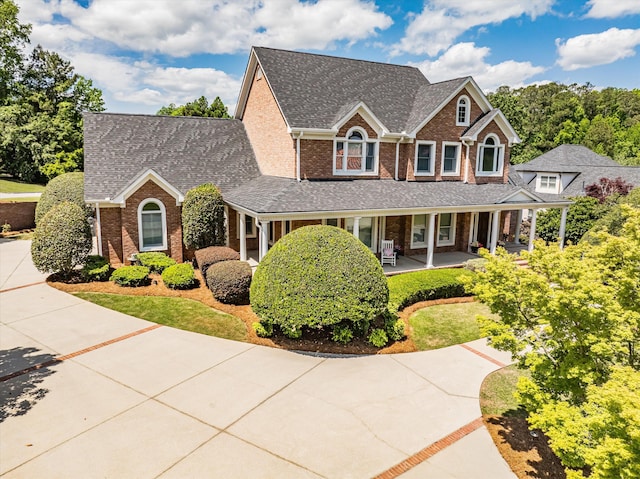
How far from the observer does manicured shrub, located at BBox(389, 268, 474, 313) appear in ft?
45.4

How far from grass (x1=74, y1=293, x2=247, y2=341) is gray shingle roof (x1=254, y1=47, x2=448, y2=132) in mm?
9075

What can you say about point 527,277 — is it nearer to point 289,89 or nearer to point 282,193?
point 282,193

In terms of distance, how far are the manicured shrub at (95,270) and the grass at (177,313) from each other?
134cm

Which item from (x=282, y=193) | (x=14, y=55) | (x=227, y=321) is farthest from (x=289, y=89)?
(x=14, y=55)

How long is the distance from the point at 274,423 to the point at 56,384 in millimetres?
4869

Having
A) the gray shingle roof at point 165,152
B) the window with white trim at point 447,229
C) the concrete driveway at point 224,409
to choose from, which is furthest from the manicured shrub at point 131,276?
the window with white trim at point 447,229

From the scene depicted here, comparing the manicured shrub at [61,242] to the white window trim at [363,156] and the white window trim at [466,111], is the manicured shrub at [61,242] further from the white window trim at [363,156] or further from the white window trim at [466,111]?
the white window trim at [466,111]

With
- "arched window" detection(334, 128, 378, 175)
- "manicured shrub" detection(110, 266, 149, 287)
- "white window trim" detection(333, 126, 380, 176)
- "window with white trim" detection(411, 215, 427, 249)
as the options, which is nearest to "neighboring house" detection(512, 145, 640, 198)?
"window with white trim" detection(411, 215, 427, 249)

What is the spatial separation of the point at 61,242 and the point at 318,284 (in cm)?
1088

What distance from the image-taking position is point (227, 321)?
12.5 meters

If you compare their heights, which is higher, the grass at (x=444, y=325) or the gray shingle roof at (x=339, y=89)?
the gray shingle roof at (x=339, y=89)

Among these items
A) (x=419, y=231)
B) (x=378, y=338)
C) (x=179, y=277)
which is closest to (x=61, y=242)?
(x=179, y=277)

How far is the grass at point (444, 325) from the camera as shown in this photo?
459 inches

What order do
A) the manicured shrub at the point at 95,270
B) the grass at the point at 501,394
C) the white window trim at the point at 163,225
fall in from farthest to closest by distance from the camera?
the white window trim at the point at 163,225, the manicured shrub at the point at 95,270, the grass at the point at 501,394
